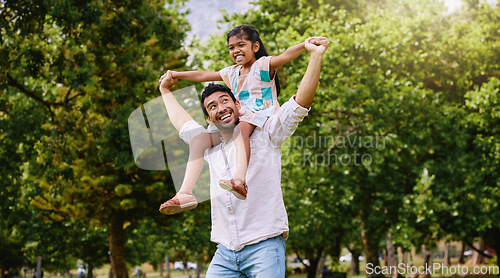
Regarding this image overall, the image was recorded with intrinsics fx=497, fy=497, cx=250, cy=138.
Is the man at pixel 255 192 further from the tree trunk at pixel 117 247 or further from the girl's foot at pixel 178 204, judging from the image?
the tree trunk at pixel 117 247

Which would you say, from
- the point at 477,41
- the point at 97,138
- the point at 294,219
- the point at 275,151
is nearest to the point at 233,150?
the point at 275,151

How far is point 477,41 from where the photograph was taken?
15844 millimetres

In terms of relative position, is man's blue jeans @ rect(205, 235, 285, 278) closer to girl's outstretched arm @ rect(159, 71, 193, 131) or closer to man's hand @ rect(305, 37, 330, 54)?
girl's outstretched arm @ rect(159, 71, 193, 131)

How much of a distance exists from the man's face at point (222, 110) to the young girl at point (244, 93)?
0.05 m

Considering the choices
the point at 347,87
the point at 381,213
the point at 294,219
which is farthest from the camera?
the point at 294,219

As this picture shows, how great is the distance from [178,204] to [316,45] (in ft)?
3.83

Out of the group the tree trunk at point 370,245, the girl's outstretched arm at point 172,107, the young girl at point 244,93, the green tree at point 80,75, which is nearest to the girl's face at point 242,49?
the young girl at point 244,93

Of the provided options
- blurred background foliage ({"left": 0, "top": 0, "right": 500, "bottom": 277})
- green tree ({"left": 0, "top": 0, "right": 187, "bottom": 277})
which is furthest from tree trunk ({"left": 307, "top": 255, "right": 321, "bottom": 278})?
Result: green tree ({"left": 0, "top": 0, "right": 187, "bottom": 277})

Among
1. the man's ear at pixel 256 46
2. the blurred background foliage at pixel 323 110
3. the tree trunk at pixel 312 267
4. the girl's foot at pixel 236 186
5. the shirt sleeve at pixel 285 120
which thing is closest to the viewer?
the girl's foot at pixel 236 186

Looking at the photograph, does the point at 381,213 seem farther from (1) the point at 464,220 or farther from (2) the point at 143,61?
(2) the point at 143,61

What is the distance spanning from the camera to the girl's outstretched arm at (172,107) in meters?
3.09

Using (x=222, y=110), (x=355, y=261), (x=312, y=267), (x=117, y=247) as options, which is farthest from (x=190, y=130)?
(x=355, y=261)

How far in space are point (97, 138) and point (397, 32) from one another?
9.67 m

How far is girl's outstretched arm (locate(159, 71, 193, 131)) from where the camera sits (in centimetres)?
309
